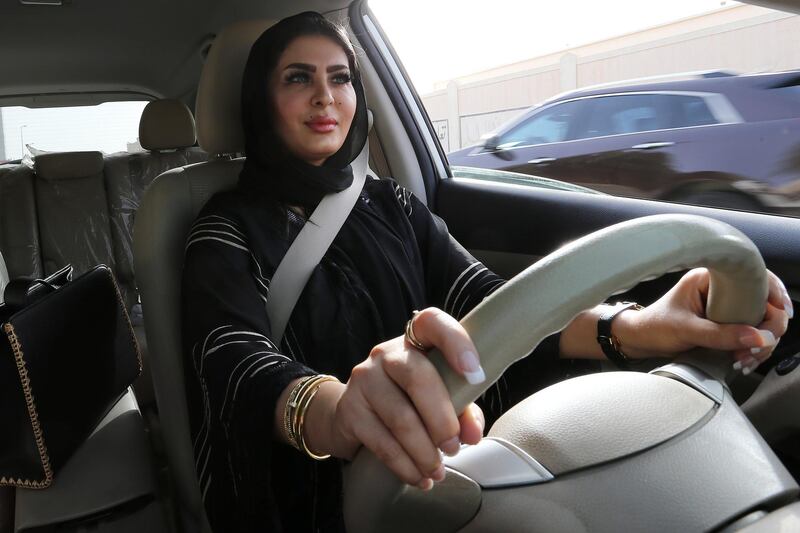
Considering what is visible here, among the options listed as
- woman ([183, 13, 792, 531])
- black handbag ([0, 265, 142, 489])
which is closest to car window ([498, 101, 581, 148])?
woman ([183, 13, 792, 531])

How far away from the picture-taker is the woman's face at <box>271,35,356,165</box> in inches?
57.2

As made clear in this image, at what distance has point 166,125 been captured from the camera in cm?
304

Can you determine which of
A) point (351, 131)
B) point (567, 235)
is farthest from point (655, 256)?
point (567, 235)

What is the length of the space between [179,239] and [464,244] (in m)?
0.96

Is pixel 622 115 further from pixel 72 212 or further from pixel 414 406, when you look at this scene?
pixel 72 212

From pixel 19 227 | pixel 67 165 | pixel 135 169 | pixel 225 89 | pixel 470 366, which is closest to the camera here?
pixel 470 366

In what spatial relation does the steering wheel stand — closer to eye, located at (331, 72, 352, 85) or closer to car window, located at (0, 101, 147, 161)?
eye, located at (331, 72, 352, 85)

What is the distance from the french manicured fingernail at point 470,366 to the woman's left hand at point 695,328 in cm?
43

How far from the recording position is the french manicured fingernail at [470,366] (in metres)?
0.48

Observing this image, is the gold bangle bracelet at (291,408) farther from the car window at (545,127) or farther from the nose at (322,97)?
the car window at (545,127)

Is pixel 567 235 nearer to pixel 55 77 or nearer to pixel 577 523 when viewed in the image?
pixel 577 523

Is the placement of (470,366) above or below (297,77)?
below

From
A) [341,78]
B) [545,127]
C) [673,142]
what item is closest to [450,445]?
[341,78]

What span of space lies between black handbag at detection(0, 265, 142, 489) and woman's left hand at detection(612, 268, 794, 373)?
922 mm
